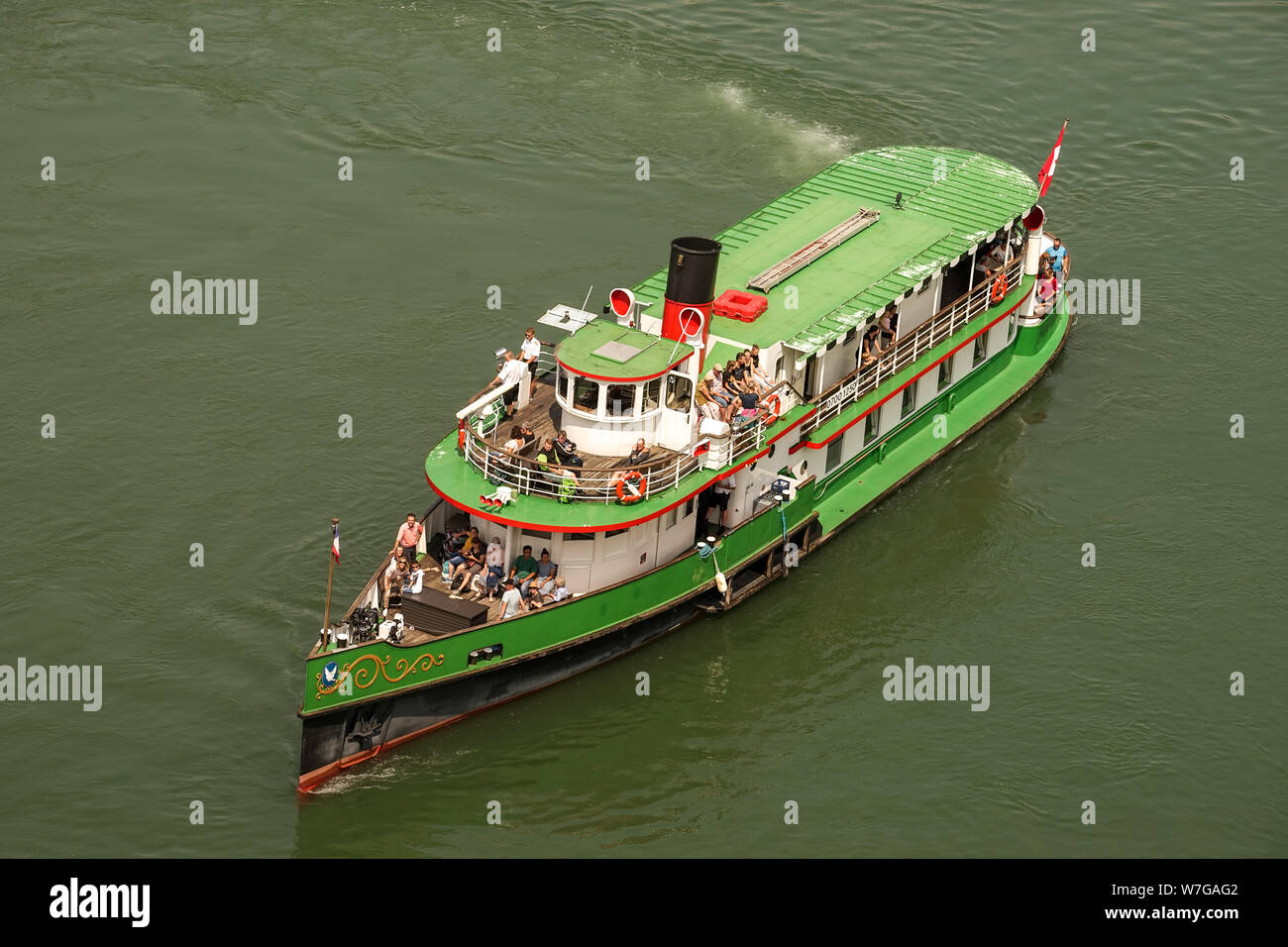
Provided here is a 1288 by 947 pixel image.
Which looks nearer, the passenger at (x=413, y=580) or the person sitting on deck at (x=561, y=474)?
the passenger at (x=413, y=580)

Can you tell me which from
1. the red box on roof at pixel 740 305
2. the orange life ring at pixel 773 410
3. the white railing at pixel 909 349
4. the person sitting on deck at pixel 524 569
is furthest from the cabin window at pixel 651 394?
the white railing at pixel 909 349

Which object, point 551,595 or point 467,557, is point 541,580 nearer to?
point 551,595

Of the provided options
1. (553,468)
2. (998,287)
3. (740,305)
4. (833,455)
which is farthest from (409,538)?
(998,287)

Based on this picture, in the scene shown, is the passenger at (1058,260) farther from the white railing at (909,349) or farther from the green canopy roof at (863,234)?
the green canopy roof at (863,234)

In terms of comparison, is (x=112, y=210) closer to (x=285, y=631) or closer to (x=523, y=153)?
(x=523, y=153)
